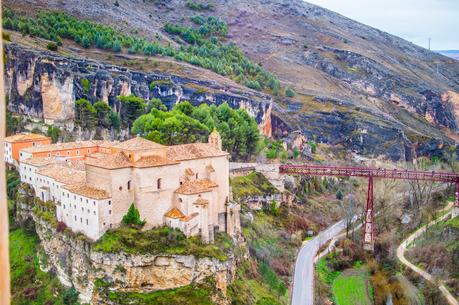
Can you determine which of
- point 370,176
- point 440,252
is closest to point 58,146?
point 370,176

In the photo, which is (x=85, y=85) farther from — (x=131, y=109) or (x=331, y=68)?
(x=331, y=68)

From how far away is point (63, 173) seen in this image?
3647cm

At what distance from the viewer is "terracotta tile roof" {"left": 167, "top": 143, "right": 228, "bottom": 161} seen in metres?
35.4

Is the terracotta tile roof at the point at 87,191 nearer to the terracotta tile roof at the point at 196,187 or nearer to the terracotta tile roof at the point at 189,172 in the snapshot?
the terracotta tile roof at the point at 196,187

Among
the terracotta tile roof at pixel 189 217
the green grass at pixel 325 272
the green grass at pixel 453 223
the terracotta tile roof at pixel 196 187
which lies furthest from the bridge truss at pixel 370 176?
the terracotta tile roof at pixel 189 217

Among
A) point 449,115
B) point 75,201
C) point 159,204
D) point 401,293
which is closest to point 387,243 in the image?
point 401,293

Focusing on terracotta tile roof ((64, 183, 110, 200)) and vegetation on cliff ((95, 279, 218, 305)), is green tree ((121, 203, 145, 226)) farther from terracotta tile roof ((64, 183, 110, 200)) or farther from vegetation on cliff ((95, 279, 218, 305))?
vegetation on cliff ((95, 279, 218, 305))

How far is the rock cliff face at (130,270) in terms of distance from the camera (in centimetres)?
3053

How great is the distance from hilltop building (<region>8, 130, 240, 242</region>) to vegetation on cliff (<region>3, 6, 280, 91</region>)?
41.6 meters

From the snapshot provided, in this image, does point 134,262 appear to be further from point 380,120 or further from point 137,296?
point 380,120

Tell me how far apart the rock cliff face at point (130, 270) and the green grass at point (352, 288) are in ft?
37.0

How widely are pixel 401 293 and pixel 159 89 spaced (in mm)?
37634

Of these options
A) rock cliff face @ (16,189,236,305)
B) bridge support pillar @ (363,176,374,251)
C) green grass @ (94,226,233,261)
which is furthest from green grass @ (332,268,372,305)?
green grass @ (94,226,233,261)

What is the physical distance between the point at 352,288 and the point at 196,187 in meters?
15.8
